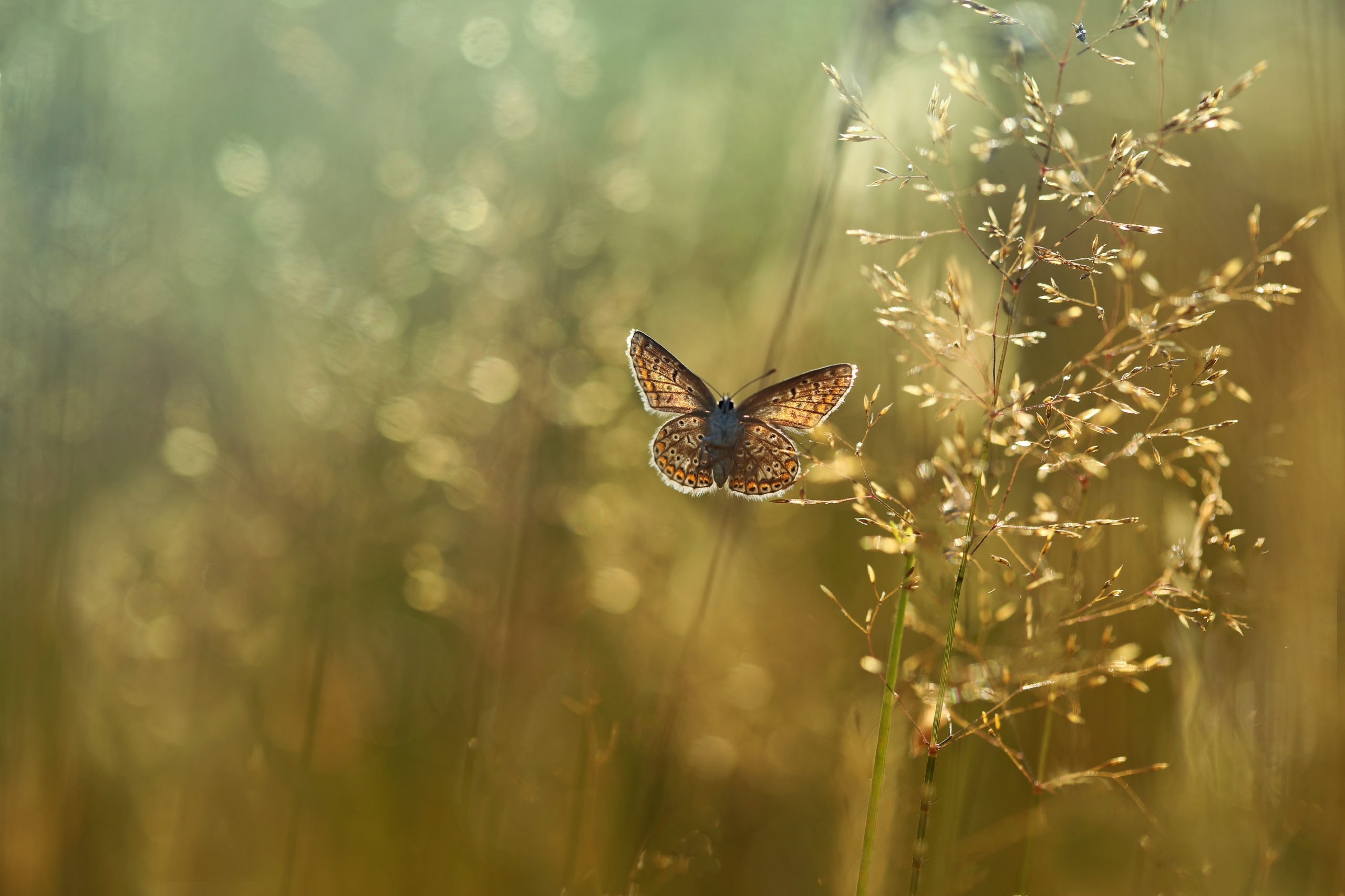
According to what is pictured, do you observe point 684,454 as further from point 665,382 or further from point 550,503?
point 550,503

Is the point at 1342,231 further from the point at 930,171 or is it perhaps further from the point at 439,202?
the point at 439,202

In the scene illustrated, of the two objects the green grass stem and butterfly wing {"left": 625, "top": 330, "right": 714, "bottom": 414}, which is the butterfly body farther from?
the green grass stem

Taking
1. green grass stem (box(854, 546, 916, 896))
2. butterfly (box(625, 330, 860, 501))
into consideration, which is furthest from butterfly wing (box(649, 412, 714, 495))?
green grass stem (box(854, 546, 916, 896))

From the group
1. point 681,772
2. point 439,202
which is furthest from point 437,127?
point 681,772

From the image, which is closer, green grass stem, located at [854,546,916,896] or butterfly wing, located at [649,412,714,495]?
green grass stem, located at [854,546,916,896]

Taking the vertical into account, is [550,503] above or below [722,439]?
below

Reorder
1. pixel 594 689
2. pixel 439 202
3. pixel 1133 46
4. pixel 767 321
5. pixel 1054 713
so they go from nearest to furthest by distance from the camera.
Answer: pixel 1054 713 → pixel 767 321 → pixel 594 689 → pixel 439 202 → pixel 1133 46

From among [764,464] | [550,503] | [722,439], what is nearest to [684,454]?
[722,439]

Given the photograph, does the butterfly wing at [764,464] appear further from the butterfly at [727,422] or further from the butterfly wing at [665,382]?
the butterfly wing at [665,382]
